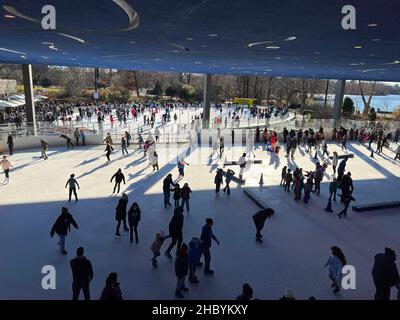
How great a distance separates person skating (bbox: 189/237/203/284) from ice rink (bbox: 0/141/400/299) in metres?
0.17

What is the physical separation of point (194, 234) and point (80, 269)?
398 centimetres

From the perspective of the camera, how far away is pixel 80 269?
5.78 metres

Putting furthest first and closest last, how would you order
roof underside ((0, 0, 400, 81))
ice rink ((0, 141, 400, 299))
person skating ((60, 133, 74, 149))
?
1. person skating ((60, 133, 74, 149))
2. ice rink ((0, 141, 400, 299))
3. roof underside ((0, 0, 400, 81))

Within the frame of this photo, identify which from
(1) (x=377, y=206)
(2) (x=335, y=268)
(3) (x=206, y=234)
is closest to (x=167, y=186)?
(3) (x=206, y=234)

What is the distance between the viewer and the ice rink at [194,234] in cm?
698

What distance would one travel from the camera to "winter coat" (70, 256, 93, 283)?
5785 mm

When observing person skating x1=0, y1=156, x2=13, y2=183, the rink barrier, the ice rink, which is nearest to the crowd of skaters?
the ice rink

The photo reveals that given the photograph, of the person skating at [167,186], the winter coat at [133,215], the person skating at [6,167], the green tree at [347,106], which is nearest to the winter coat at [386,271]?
the winter coat at [133,215]

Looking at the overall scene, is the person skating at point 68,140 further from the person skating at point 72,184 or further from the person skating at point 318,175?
the person skating at point 318,175

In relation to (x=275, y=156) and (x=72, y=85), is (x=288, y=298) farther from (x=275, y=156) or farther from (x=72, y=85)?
(x=72, y=85)

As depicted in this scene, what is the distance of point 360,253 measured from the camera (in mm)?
8586

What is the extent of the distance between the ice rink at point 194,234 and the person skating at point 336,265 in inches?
10.3

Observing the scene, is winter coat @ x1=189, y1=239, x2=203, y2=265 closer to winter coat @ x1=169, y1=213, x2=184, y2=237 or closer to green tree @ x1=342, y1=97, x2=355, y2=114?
winter coat @ x1=169, y1=213, x2=184, y2=237

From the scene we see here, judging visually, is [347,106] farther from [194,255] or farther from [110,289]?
[110,289]
